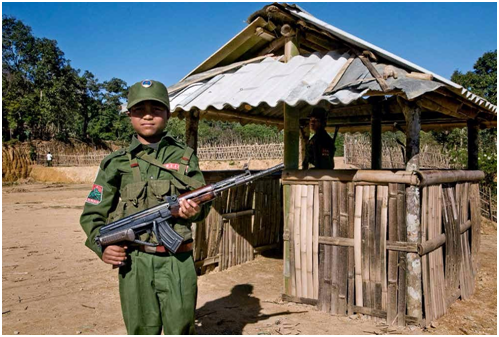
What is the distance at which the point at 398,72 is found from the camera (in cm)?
444

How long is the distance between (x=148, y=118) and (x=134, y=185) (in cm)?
47

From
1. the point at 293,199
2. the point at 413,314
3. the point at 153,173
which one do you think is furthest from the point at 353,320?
the point at 153,173

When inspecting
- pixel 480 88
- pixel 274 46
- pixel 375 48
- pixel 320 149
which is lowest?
pixel 320 149

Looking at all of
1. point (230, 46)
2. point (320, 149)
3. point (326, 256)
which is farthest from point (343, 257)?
point (230, 46)

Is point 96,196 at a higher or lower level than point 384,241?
higher

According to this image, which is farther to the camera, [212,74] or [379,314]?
[212,74]

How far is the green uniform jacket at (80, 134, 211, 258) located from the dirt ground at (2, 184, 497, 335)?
78.6 inches

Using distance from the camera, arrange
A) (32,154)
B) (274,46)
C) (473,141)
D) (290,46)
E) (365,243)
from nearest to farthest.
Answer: (365,243) → (290,46) → (274,46) → (473,141) → (32,154)

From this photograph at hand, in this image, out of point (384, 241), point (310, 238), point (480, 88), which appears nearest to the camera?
point (384, 241)

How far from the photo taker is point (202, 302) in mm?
5363

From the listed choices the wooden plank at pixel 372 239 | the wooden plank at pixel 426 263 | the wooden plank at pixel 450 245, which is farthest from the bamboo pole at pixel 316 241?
the wooden plank at pixel 450 245

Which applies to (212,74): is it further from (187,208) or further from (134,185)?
(187,208)

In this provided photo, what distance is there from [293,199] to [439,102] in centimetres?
207

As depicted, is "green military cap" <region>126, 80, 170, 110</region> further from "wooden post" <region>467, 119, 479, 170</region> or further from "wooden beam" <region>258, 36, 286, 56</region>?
"wooden post" <region>467, 119, 479, 170</region>
